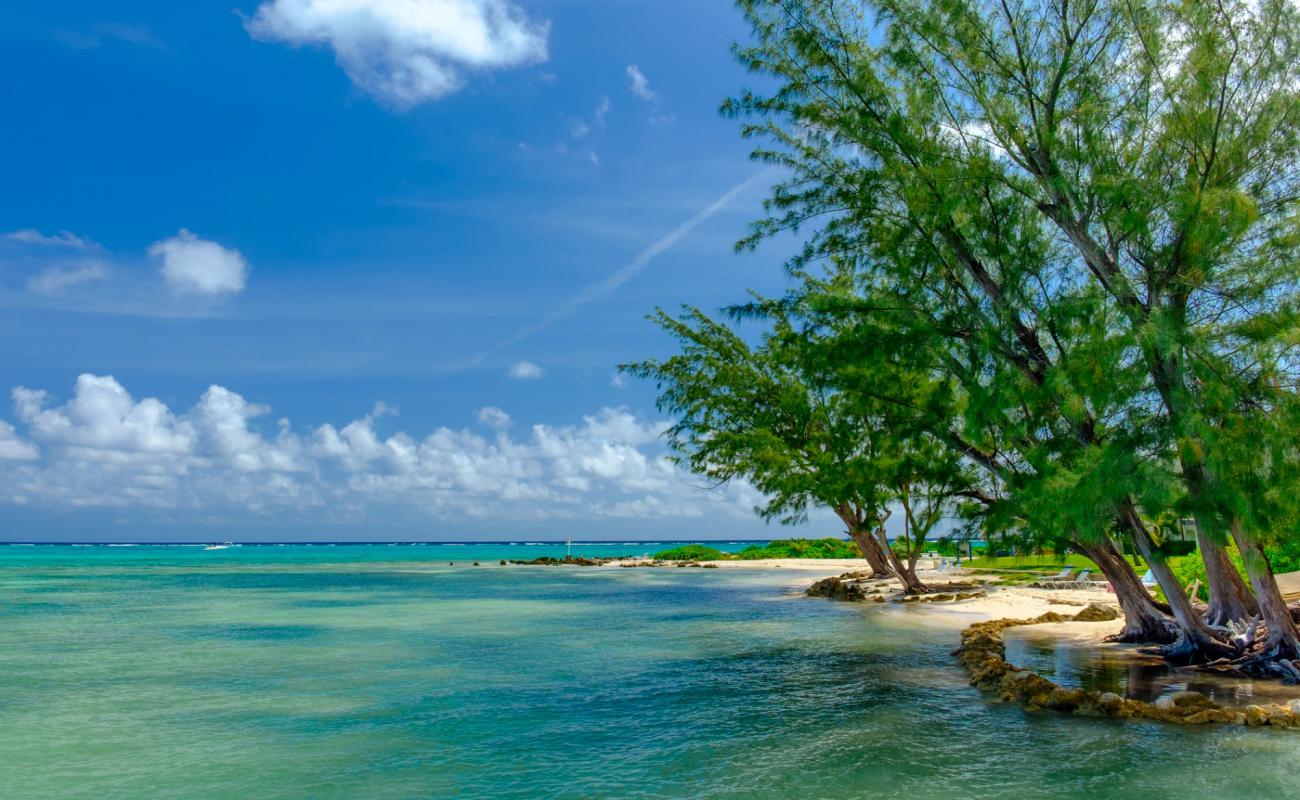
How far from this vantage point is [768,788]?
339 inches

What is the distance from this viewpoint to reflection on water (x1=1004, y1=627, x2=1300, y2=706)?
12.4 meters

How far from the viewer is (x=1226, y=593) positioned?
15.0 metres

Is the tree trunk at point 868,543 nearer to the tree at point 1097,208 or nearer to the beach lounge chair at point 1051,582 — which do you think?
the beach lounge chair at point 1051,582

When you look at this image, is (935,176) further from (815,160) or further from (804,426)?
(804,426)

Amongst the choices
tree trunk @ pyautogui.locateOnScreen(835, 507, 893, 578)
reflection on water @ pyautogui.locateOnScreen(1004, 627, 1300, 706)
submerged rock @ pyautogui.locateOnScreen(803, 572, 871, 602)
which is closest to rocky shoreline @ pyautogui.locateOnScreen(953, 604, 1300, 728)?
reflection on water @ pyautogui.locateOnScreen(1004, 627, 1300, 706)

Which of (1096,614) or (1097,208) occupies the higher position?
(1097,208)

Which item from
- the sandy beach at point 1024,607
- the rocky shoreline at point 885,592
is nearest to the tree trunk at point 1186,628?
the sandy beach at point 1024,607

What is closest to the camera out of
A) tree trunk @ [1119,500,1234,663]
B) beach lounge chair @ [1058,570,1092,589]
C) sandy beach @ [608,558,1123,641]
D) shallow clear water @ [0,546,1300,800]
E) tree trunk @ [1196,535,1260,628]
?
shallow clear water @ [0,546,1300,800]

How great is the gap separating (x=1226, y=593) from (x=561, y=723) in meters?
12.2

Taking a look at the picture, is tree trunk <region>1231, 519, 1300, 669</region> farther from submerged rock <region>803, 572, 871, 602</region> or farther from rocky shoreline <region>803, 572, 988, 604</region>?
submerged rock <region>803, 572, 871, 602</region>

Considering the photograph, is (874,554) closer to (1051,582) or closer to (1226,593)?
(1051,582)

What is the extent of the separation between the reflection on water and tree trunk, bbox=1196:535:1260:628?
139 centimetres

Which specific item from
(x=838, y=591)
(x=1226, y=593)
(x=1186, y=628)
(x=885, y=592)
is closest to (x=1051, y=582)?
(x=885, y=592)

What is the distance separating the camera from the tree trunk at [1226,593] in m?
14.8
